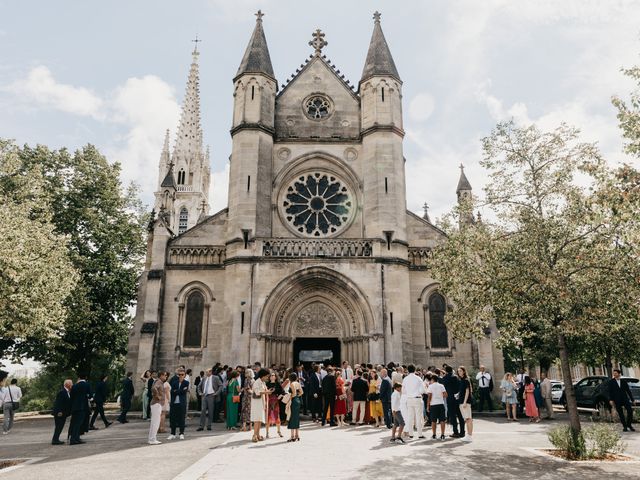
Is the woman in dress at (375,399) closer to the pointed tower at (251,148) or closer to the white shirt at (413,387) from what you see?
the white shirt at (413,387)

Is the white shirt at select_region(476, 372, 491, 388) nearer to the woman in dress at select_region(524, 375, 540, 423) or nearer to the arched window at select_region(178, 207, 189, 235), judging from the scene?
the woman in dress at select_region(524, 375, 540, 423)

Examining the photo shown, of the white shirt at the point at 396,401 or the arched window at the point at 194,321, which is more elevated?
the arched window at the point at 194,321

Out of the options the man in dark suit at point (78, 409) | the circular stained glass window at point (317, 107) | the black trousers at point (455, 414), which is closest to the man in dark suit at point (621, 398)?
the black trousers at point (455, 414)

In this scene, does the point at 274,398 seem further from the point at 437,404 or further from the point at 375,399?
the point at 437,404

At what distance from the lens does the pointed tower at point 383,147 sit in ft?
71.5

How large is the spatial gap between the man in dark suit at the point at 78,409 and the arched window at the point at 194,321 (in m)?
8.91

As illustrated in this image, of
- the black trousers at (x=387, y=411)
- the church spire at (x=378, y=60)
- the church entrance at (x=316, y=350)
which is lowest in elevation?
the black trousers at (x=387, y=411)

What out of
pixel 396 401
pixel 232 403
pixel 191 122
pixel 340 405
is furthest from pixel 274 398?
pixel 191 122

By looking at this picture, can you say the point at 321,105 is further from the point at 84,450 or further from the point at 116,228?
the point at 84,450

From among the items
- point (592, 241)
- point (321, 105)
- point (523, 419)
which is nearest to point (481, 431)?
point (523, 419)

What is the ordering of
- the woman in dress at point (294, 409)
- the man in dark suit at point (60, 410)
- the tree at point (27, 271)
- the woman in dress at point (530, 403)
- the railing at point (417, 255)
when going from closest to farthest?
1. the woman in dress at point (294, 409)
2. the man in dark suit at point (60, 410)
3. the tree at point (27, 271)
4. the woman in dress at point (530, 403)
5. the railing at point (417, 255)

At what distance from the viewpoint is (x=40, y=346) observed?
2255 cm

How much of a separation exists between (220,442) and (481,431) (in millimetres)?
7038

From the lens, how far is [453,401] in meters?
11.9
